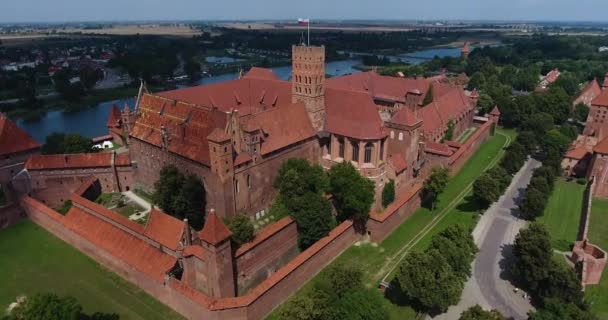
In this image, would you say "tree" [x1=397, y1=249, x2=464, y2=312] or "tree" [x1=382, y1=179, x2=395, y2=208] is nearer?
"tree" [x1=397, y1=249, x2=464, y2=312]

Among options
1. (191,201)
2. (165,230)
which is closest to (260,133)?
(191,201)

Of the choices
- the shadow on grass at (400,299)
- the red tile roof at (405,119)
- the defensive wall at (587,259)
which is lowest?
the shadow on grass at (400,299)

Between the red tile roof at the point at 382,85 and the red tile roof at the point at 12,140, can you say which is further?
the red tile roof at the point at 382,85

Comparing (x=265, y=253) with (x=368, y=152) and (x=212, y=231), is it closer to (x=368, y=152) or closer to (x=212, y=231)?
(x=212, y=231)

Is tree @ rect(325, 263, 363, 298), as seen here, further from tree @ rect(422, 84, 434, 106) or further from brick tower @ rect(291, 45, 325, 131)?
tree @ rect(422, 84, 434, 106)

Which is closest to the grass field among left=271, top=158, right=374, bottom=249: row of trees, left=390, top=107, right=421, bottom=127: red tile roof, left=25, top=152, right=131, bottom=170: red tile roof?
left=271, top=158, right=374, bottom=249: row of trees

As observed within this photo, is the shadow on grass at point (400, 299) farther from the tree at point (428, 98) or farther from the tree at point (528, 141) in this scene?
the tree at point (428, 98)

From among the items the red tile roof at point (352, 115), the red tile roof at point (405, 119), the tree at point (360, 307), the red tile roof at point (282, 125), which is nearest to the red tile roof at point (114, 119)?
the red tile roof at point (282, 125)
